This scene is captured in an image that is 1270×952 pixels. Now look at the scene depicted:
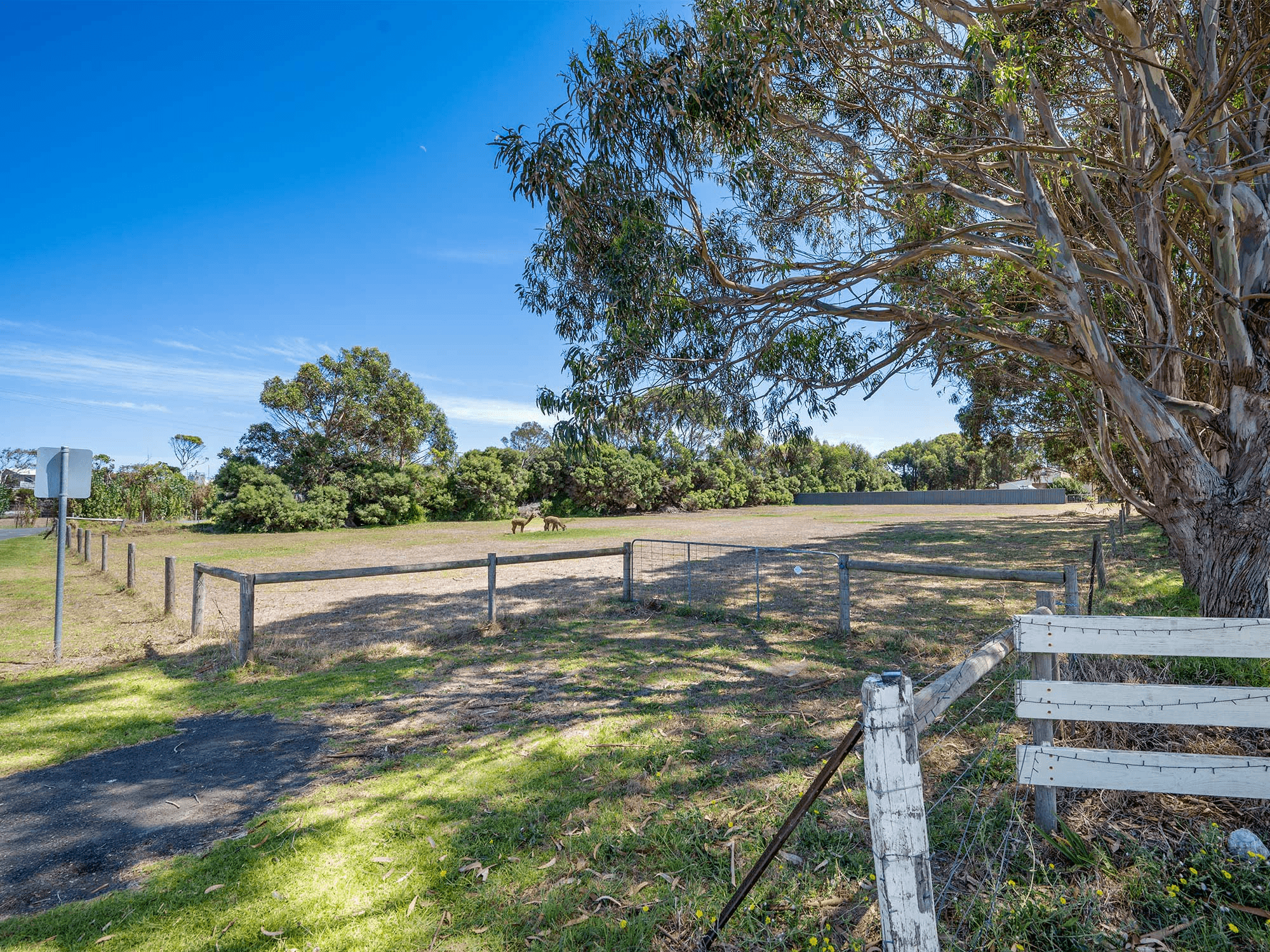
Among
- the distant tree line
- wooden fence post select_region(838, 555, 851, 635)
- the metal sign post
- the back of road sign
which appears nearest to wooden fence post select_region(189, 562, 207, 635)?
the metal sign post

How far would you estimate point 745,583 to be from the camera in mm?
13242

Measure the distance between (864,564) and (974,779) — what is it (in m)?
3.68

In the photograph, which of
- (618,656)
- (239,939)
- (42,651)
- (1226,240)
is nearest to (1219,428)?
(1226,240)

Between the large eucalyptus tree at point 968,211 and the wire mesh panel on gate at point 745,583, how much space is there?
3077 mm

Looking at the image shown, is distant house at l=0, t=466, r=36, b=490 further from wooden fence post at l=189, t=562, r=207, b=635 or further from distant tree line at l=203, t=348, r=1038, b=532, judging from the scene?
wooden fence post at l=189, t=562, r=207, b=635

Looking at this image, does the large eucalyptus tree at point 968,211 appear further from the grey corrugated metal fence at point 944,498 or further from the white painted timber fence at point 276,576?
the grey corrugated metal fence at point 944,498

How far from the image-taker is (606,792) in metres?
4.00

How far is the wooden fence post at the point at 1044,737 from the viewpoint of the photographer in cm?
316

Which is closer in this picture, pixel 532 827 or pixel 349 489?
pixel 532 827

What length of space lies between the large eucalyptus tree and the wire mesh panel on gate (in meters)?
3.08

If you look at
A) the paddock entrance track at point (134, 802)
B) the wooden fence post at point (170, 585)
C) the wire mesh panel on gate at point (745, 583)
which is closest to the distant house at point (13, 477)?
the wooden fence post at point (170, 585)

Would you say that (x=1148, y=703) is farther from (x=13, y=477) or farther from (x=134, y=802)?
(x=13, y=477)

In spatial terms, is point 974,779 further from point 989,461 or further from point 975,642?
point 989,461

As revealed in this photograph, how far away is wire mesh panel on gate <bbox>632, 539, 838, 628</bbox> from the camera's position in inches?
379
